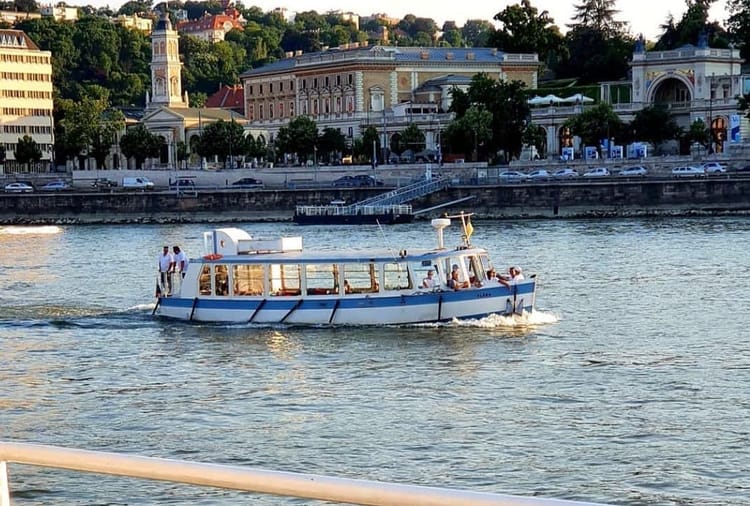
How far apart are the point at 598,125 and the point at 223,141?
95.7 feet

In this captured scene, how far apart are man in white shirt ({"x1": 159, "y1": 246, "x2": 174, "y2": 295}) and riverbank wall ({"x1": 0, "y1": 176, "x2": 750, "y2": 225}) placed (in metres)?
45.2

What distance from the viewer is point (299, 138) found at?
107250 millimetres

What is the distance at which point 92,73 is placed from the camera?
165 metres

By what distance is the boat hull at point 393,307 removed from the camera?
28.3 metres

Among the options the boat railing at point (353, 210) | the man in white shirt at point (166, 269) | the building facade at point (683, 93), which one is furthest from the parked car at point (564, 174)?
the man in white shirt at point (166, 269)

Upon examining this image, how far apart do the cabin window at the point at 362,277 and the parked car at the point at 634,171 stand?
50437 millimetres

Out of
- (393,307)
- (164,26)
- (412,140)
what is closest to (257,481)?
(393,307)

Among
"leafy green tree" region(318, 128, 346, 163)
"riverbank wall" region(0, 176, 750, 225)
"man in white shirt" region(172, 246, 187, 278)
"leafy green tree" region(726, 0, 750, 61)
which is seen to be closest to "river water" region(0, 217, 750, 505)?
"man in white shirt" region(172, 246, 187, 278)

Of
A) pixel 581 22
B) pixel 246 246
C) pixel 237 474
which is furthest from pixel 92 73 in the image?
pixel 237 474

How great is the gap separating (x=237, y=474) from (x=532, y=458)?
12.6 m

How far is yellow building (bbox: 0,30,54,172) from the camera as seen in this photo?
123062 mm

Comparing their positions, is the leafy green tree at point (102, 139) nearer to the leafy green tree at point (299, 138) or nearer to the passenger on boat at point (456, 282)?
the leafy green tree at point (299, 138)

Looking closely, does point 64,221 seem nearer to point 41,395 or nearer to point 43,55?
point 43,55

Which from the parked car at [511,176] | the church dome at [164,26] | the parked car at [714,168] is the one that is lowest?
the parked car at [511,176]
